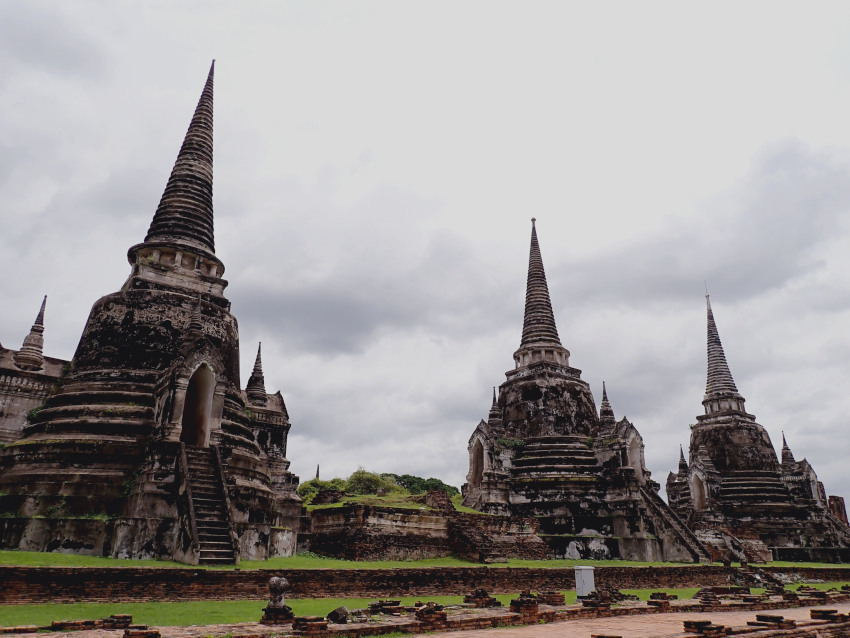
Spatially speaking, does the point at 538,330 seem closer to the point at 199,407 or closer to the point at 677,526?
the point at 677,526

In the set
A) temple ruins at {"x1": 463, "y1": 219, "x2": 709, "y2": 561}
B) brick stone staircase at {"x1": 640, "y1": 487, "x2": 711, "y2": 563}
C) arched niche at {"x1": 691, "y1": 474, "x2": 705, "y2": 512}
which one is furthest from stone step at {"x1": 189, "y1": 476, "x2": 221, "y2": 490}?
arched niche at {"x1": 691, "y1": 474, "x2": 705, "y2": 512}

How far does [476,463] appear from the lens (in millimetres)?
31484

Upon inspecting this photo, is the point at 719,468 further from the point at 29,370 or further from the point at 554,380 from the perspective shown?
the point at 29,370

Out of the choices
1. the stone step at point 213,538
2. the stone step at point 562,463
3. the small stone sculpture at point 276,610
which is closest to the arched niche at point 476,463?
the stone step at point 562,463

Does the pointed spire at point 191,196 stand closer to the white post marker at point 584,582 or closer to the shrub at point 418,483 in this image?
the white post marker at point 584,582

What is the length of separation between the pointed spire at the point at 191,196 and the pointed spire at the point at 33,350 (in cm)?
525

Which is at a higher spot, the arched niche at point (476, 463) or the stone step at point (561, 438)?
the stone step at point (561, 438)

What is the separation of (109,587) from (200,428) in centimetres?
797

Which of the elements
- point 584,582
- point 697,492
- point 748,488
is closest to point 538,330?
point 697,492

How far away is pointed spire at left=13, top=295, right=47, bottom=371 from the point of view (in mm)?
19703

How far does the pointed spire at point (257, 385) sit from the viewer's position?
30547 mm

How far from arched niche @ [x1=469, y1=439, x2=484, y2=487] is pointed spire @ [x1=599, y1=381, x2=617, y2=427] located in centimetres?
629

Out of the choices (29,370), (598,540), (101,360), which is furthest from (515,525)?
(29,370)

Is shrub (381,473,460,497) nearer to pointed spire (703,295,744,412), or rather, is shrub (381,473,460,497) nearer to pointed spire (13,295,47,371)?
pointed spire (703,295,744,412)
